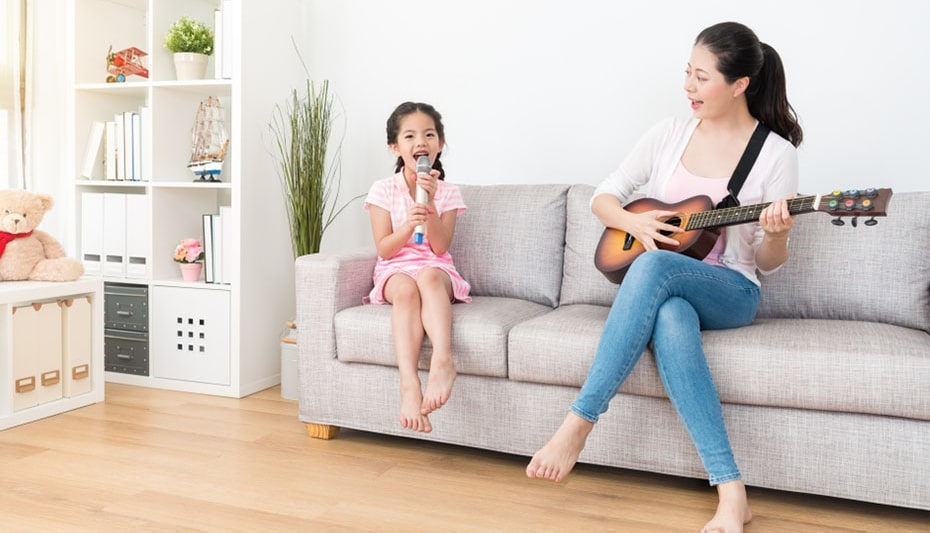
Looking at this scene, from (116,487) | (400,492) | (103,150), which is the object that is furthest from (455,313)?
(103,150)

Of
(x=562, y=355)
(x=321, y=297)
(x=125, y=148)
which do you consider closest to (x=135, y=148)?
(x=125, y=148)

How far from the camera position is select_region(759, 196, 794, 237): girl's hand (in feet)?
6.68

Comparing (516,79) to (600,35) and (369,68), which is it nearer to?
(600,35)

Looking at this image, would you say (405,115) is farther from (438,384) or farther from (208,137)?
(208,137)

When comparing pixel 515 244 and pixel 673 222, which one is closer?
pixel 673 222

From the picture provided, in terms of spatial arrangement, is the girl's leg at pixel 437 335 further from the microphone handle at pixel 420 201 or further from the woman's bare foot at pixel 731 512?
the woman's bare foot at pixel 731 512

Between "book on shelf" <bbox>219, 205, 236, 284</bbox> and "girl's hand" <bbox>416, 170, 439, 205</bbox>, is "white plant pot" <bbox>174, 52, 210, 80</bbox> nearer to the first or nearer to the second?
"book on shelf" <bbox>219, 205, 236, 284</bbox>

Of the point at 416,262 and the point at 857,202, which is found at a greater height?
the point at 857,202

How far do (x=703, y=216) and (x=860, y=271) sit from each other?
61 cm

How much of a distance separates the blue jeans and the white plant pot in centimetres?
196

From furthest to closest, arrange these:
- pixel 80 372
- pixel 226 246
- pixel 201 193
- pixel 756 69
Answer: pixel 201 193
pixel 226 246
pixel 80 372
pixel 756 69

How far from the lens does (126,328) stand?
11.0 feet

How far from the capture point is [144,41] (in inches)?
145

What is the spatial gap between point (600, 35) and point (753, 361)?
153 centimetres
